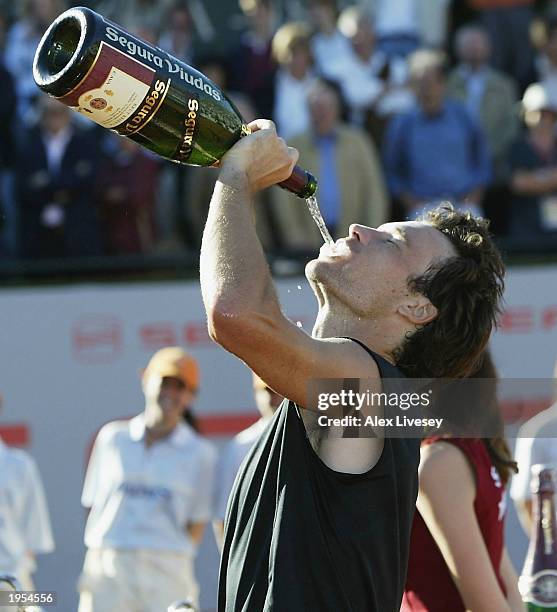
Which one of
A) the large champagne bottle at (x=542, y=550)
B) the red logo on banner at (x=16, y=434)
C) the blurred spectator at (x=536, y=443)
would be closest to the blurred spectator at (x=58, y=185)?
the red logo on banner at (x=16, y=434)

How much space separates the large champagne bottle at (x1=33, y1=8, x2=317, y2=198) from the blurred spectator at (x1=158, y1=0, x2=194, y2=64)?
574 centimetres

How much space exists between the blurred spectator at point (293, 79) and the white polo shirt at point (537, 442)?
3.59m

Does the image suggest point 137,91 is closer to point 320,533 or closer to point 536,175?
point 320,533

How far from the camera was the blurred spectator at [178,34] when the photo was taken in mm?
8586

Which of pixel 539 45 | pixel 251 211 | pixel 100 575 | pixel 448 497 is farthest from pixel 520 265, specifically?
pixel 251 211

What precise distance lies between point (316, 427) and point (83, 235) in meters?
5.23

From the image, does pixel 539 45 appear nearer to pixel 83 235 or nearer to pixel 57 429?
pixel 83 235

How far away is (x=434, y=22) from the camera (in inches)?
364

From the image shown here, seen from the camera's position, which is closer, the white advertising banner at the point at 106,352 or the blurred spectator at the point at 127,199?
the white advertising banner at the point at 106,352

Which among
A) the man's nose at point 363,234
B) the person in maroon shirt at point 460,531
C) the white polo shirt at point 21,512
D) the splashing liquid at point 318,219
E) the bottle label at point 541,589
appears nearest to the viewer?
the man's nose at point 363,234

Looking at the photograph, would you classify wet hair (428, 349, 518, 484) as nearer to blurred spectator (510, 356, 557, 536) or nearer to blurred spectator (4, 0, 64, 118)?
blurred spectator (510, 356, 557, 536)

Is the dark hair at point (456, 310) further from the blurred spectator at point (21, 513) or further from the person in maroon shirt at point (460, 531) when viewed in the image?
the blurred spectator at point (21, 513)

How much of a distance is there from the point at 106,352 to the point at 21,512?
1.59 m

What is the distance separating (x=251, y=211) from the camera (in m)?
2.64
